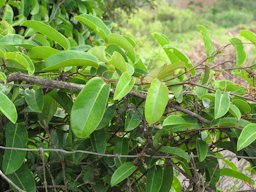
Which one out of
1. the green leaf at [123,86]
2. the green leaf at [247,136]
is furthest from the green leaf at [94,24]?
the green leaf at [247,136]

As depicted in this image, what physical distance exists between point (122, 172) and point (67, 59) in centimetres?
35

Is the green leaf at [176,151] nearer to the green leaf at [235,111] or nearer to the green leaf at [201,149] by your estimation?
the green leaf at [201,149]

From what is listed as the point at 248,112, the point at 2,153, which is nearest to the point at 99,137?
the point at 2,153

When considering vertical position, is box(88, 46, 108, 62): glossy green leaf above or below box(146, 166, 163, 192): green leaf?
above

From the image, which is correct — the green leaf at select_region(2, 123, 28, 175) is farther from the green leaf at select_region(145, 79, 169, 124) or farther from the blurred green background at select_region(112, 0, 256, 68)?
the blurred green background at select_region(112, 0, 256, 68)

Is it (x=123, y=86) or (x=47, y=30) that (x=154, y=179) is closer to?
(x=123, y=86)

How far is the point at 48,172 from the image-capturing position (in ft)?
4.41

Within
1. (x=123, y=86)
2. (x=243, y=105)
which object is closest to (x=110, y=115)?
(x=123, y=86)

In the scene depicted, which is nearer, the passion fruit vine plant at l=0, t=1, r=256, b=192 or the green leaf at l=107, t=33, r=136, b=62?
the passion fruit vine plant at l=0, t=1, r=256, b=192

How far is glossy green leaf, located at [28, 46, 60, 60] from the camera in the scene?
123 cm

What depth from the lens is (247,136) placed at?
118 centimetres

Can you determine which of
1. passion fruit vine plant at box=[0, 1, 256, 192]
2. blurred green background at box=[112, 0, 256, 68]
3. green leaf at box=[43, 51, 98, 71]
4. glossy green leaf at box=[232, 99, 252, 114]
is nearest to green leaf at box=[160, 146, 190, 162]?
passion fruit vine plant at box=[0, 1, 256, 192]

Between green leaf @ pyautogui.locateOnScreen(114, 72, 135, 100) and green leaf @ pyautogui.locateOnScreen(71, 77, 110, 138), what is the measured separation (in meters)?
0.03

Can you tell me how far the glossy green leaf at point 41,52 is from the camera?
123cm
